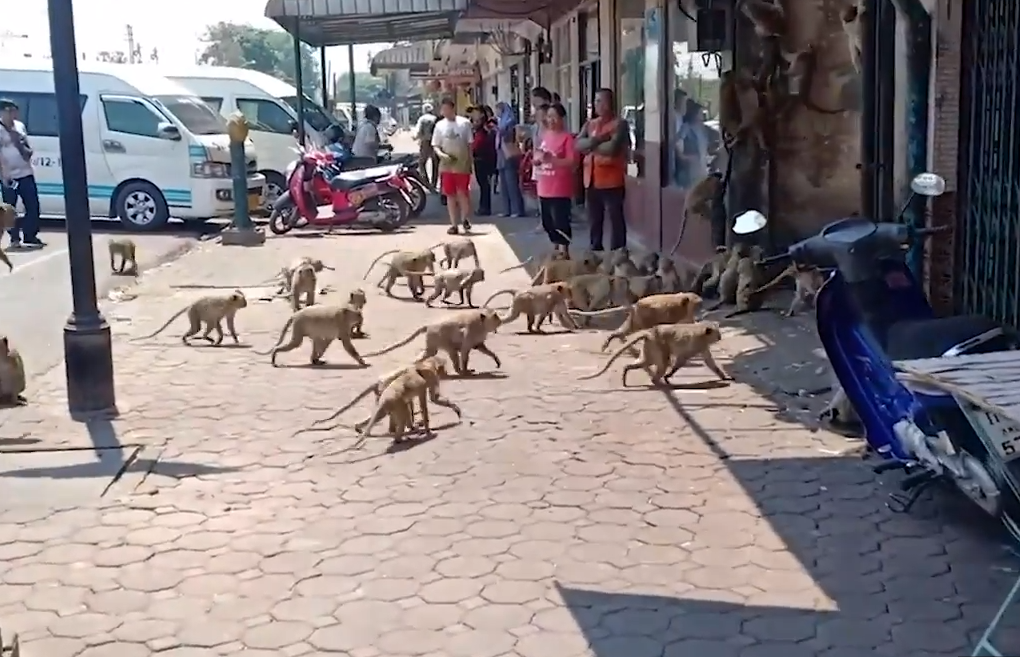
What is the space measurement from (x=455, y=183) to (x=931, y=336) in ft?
37.9

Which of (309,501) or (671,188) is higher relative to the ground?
(671,188)

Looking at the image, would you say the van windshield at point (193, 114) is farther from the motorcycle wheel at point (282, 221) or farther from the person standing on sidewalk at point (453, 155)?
the person standing on sidewalk at point (453, 155)

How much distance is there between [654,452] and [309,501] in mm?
1723

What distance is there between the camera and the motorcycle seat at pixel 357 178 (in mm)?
17359

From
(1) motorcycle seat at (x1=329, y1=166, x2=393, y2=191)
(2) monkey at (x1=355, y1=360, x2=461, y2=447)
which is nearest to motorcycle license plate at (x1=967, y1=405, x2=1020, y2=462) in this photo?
(2) monkey at (x1=355, y1=360, x2=461, y2=447)

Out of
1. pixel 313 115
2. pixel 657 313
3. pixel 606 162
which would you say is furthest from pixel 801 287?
pixel 313 115

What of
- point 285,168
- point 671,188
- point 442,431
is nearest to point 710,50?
point 671,188

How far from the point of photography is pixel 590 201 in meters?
12.3

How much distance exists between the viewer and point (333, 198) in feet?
57.3

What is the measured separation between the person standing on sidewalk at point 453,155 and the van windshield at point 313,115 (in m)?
6.84

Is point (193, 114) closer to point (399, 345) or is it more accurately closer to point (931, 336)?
point (399, 345)

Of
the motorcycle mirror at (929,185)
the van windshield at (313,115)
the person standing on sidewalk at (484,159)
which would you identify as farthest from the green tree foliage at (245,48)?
the motorcycle mirror at (929,185)

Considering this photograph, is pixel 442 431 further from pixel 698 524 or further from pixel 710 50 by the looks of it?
pixel 710 50

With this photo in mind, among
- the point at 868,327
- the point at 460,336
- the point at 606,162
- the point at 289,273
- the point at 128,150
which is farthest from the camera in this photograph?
the point at 128,150
